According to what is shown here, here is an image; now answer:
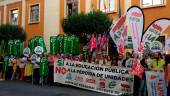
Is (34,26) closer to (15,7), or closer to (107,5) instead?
(15,7)

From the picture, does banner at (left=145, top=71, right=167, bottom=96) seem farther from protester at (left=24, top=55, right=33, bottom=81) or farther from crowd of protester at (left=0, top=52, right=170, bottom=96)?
protester at (left=24, top=55, right=33, bottom=81)

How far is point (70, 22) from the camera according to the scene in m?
22.6

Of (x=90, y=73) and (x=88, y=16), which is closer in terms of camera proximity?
(x=90, y=73)

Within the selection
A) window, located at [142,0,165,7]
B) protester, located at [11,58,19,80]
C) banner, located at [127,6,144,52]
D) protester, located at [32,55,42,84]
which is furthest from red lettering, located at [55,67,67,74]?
window, located at [142,0,165,7]

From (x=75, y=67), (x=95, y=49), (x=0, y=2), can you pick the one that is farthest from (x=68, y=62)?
(x=0, y=2)

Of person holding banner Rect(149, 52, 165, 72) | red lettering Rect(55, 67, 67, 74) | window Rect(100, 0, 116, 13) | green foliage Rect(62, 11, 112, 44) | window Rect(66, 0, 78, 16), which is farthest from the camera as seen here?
window Rect(66, 0, 78, 16)

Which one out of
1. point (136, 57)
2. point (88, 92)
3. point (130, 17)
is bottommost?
point (88, 92)

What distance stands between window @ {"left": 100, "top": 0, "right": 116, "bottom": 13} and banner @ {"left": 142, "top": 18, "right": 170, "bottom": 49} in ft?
28.3

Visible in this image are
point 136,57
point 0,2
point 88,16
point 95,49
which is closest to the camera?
point 136,57

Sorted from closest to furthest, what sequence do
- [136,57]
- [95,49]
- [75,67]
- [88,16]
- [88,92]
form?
1. [136,57]
2. [88,92]
3. [75,67]
4. [95,49]
5. [88,16]

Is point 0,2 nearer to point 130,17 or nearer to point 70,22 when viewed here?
point 70,22

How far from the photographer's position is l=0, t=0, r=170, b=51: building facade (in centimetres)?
2194

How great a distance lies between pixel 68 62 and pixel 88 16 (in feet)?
13.5

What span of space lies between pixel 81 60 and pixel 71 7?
31.0 feet
